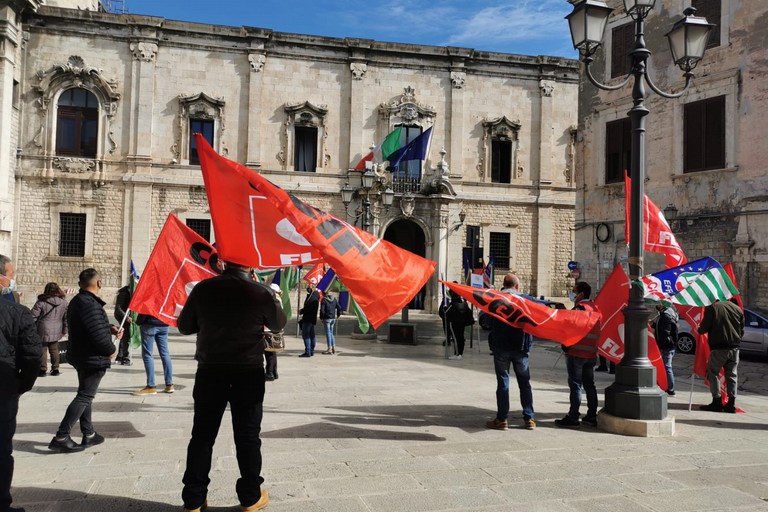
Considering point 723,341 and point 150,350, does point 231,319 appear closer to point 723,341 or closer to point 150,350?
point 150,350

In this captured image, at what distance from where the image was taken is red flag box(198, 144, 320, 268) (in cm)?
558

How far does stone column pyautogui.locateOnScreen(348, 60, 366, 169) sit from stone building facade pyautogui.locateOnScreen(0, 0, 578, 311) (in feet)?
0.22

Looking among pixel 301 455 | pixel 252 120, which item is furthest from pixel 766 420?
pixel 252 120

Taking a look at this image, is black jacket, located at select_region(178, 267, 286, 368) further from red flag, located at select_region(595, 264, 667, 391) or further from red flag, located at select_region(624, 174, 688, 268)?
red flag, located at select_region(624, 174, 688, 268)

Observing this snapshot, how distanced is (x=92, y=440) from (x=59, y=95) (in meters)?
25.1

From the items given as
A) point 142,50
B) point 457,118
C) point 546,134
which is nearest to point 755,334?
point 546,134

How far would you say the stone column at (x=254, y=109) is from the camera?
28.2m

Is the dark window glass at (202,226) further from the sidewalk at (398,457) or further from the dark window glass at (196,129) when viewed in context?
the sidewalk at (398,457)

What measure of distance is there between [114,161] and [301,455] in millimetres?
24855

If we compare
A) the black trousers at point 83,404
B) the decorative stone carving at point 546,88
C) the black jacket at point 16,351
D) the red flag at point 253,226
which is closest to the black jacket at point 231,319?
the red flag at point 253,226

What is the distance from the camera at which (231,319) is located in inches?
181

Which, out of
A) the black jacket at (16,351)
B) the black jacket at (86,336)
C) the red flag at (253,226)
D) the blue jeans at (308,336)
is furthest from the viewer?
the blue jeans at (308,336)

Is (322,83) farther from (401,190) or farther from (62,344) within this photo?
(62,344)

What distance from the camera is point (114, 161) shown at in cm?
2708
